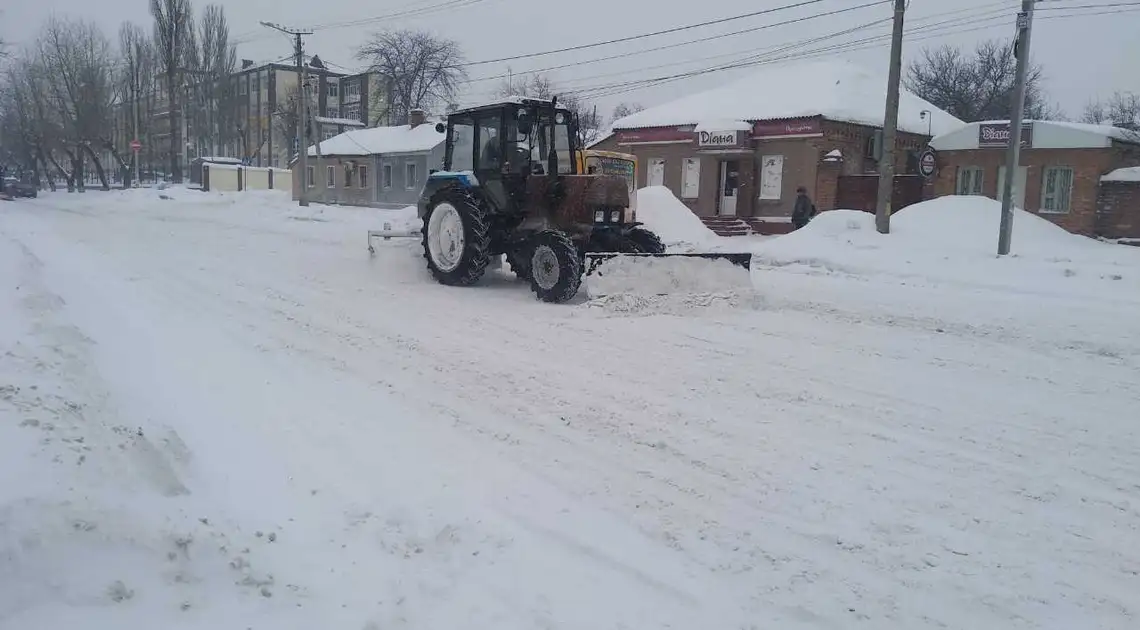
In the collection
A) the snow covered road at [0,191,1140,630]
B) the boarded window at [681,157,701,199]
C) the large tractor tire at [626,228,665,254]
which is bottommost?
the snow covered road at [0,191,1140,630]

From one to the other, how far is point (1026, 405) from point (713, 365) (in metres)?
2.39

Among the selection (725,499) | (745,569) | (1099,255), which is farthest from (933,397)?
(1099,255)

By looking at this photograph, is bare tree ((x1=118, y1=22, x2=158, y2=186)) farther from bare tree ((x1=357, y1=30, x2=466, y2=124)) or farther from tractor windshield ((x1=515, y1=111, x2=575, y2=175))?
tractor windshield ((x1=515, y1=111, x2=575, y2=175))

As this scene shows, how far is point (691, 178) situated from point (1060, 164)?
37.6 feet

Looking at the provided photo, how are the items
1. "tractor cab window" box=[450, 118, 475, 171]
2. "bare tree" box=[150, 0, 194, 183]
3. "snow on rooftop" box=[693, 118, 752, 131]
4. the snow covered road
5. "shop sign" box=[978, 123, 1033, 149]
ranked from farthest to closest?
"bare tree" box=[150, 0, 194, 183], "snow on rooftop" box=[693, 118, 752, 131], "shop sign" box=[978, 123, 1033, 149], "tractor cab window" box=[450, 118, 475, 171], the snow covered road

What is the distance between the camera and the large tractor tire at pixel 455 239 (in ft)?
36.7

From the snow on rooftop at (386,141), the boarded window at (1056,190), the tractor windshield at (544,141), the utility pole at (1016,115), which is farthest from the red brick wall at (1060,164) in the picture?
the snow on rooftop at (386,141)

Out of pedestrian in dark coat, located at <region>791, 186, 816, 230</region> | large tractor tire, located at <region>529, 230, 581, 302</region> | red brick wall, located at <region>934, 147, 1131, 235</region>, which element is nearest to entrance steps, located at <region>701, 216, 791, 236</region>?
pedestrian in dark coat, located at <region>791, 186, 816, 230</region>

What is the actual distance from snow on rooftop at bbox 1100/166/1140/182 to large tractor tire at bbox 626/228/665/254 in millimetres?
19061

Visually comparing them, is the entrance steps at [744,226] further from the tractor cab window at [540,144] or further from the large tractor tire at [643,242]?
the tractor cab window at [540,144]

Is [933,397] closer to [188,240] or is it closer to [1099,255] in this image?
[1099,255]

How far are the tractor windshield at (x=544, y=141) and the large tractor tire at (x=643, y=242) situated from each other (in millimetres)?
1214

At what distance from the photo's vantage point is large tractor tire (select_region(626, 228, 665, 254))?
11.0 m

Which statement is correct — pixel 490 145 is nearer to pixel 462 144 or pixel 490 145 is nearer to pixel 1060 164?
pixel 462 144
